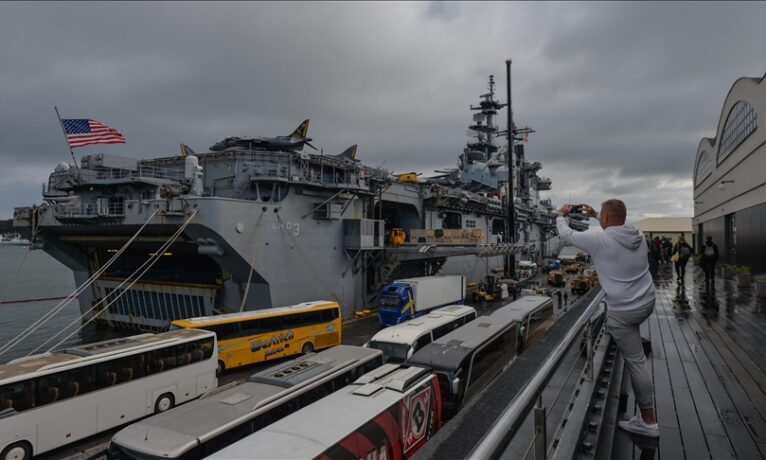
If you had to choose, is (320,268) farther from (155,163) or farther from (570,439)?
(570,439)

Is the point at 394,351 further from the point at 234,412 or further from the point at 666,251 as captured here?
the point at 666,251

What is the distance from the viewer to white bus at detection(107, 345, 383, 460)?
7176 mm

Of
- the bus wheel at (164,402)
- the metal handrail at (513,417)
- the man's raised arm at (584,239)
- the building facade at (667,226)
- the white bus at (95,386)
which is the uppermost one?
the building facade at (667,226)

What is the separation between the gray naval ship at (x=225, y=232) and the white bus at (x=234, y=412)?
10.8 m

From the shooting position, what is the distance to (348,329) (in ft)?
82.5

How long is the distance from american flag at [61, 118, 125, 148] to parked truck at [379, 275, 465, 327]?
17.0 meters

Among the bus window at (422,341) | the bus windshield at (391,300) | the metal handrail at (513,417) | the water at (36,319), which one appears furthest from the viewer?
the water at (36,319)

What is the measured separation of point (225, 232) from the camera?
65.3ft

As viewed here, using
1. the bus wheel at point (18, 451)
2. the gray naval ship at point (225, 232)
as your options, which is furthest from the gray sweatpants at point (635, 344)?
the gray naval ship at point (225, 232)

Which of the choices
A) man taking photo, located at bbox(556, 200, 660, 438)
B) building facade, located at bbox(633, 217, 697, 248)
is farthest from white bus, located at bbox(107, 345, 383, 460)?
building facade, located at bbox(633, 217, 697, 248)

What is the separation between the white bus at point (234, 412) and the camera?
7.18 m

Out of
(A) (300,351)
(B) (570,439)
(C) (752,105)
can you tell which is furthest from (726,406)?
(C) (752,105)

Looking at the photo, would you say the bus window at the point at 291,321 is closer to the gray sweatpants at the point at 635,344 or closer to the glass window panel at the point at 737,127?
the gray sweatpants at the point at 635,344

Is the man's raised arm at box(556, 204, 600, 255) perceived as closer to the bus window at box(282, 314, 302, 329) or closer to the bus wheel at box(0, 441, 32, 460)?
the bus wheel at box(0, 441, 32, 460)
